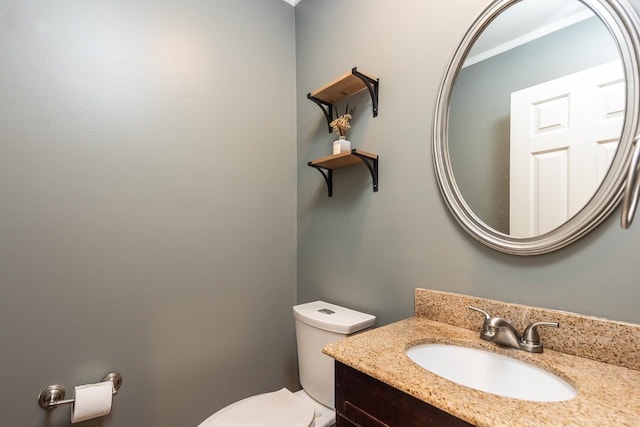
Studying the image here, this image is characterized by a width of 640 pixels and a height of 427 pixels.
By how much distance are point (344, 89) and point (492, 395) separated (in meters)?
1.27

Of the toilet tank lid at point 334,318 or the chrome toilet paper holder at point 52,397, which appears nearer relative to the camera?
the chrome toilet paper holder at point 52,397

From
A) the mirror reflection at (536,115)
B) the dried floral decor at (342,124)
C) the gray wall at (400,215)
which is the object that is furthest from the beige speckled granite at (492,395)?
the dried floral decor at (342,124)

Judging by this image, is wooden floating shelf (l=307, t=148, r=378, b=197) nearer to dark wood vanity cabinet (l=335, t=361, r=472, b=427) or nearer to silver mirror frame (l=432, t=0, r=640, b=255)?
silver mirror frame (l=432, t=0, r=640, b=255)

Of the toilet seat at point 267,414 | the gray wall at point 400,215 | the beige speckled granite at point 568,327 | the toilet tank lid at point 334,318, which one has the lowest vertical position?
the toilet seat at point 267,414

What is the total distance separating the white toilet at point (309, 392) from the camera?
1.08m

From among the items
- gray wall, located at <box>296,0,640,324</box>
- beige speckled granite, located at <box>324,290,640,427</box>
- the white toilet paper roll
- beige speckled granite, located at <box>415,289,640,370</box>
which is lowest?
the white toilet paper roll

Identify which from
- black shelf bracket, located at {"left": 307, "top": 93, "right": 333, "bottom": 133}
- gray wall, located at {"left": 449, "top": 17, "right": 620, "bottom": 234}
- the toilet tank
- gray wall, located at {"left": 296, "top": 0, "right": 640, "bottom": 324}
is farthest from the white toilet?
black shelf bracket, located at {"left": 307, "top": 93, "right": 333, "bottom": 133}

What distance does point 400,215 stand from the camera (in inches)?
46.9

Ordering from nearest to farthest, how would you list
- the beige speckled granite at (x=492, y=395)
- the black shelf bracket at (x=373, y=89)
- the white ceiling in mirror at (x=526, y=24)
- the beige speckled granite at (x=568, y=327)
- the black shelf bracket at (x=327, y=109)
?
the beige speckled granite at (x=492, y=395) < the beige speckled granite at (x=568, y=327) < the white ceiling in mirror at (x=526, y=24) < the black shelf bracket at (x=373, y=89) < the black shelf bracket at (x=327, y=109)

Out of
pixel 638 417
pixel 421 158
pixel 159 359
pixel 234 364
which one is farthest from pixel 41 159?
pixel 638 417

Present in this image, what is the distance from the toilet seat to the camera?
106 cm

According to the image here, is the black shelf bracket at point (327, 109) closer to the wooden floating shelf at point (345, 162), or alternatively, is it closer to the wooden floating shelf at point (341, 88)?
the wooden floating shelf at point (341, 88)

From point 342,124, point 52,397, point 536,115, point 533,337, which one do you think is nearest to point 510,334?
point 533,337

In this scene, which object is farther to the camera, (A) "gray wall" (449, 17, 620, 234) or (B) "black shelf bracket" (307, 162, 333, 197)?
(B) "black shelf bracket" (307, 162, 333, 197)
